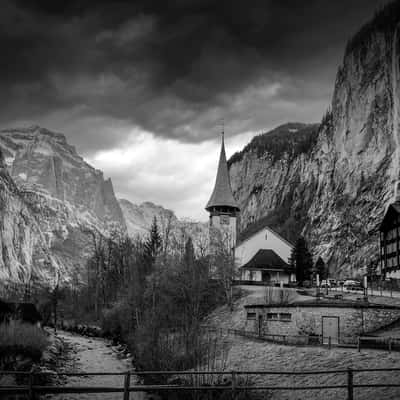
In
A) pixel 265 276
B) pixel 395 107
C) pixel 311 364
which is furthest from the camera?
pixel 395 107

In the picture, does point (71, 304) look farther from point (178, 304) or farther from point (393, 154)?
point (393, 154)

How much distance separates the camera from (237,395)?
→ 64.5 ft

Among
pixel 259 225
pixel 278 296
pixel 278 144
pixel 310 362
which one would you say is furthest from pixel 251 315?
pixel 278 144

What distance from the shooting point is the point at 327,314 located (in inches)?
1336

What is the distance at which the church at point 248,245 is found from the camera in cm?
6681

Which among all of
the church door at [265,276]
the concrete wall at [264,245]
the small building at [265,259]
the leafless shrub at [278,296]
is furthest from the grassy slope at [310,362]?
the concrete wall at [264,245]

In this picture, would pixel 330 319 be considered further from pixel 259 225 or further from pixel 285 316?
pixel 259 225

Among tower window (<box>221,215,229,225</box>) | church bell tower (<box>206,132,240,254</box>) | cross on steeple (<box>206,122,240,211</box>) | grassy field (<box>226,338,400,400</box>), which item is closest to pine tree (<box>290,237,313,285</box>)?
church bell tower (<box>206,132,240,254</box>)

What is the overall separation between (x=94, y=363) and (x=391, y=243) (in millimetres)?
38299

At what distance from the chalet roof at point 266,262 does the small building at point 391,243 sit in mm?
11737

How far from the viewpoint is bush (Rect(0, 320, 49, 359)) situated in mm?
28206

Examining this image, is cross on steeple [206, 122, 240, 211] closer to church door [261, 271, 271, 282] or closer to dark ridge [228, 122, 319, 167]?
church door [261, 271, 271, 282]

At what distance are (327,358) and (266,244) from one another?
162 feet

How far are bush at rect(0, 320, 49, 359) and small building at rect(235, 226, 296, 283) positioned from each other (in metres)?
32.8
